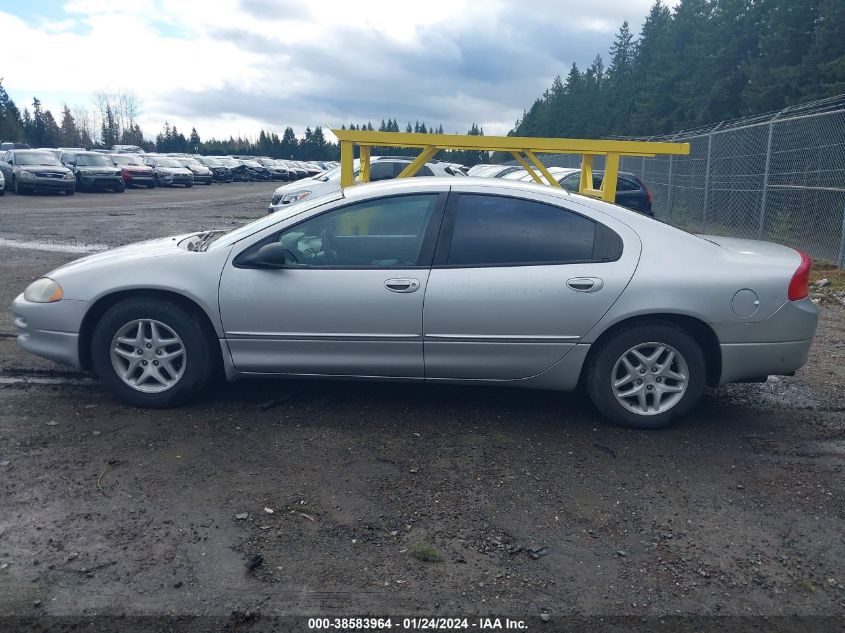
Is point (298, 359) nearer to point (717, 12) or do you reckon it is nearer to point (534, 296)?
point (534, 296)

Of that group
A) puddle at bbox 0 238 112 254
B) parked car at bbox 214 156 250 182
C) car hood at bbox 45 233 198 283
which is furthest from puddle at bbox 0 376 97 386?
parked car at bbox 214 156 250 182

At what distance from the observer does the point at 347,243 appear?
4.95 meters

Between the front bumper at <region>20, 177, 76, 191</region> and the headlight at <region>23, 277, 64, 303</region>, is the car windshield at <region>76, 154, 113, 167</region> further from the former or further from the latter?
the headlight at <region>23, 277, 64, 303</region>

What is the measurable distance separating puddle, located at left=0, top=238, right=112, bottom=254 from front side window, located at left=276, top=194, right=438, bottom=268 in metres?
9.16

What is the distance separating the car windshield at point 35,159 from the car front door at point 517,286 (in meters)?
27.4

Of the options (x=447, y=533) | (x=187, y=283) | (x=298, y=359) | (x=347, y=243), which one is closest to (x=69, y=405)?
(x=187, y=283)

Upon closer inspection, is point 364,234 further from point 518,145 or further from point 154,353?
point 518,145

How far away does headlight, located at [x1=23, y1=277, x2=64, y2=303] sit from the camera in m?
4.97

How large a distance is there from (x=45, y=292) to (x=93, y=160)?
29342 millimetres

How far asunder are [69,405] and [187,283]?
3.75 ft

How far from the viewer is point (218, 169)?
50.2 m

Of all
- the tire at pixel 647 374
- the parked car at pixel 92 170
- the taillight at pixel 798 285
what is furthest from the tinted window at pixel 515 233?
the parked car at pixel 92 170

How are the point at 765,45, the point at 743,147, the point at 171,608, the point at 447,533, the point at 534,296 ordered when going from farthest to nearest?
the point at 765,45
the point at 743,147
the point at 534,296
the point at 447,533
the point at 171,608

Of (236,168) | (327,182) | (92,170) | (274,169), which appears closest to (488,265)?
(327,182)
